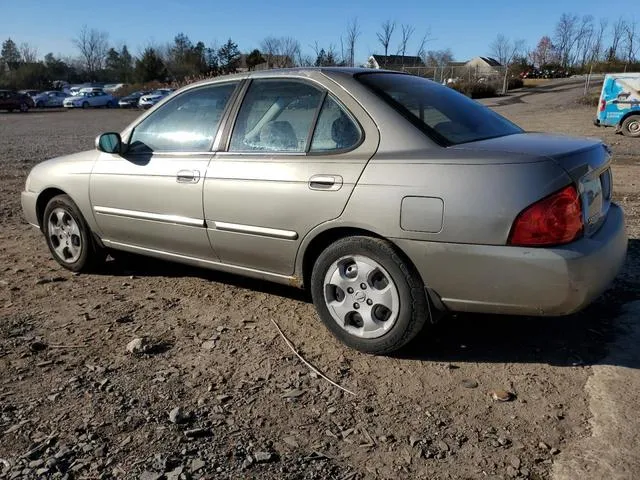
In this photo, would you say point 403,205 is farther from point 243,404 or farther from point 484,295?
point 243,404

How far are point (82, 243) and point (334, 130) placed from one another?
8.70 feet

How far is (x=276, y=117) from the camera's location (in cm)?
386

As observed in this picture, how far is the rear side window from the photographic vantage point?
3459 mm

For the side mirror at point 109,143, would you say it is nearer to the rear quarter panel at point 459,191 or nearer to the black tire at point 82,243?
the black tire at point 82,243

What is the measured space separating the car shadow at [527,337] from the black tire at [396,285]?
0.46ft

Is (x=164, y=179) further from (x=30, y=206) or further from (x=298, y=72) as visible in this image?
(x=30, y=206)

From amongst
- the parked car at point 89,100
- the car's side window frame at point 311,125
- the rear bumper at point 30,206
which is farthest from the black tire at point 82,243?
the parked car at point 89,100

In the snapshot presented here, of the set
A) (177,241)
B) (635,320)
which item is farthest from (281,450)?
(635,320)

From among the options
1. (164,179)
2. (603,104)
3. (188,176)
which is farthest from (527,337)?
(603,104)

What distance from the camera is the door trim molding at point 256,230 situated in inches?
142

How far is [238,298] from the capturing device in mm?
4453

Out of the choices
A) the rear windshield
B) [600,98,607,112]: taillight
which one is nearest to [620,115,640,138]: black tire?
[600,98,607,112]: taillight

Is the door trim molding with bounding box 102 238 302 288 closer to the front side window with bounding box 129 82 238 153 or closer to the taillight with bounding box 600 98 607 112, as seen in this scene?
the front side window with bounding box 129 82 238 153

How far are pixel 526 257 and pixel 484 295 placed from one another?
1.01 ft
